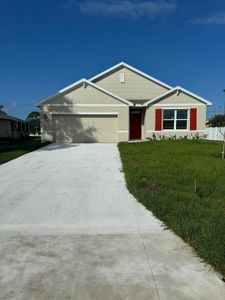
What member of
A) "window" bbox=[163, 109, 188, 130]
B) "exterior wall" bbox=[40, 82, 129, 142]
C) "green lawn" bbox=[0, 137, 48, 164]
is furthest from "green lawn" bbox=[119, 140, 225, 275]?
"window" bbox=[163, 109, 188, 130]

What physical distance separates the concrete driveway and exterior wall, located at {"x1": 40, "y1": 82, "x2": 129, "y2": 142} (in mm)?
14081

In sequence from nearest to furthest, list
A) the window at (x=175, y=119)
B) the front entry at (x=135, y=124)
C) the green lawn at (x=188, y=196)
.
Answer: the green lawn at (x=188, y=196)
the window at (x=175, y=119)
the front entry at (x=135, y=124)

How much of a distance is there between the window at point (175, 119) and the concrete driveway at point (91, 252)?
15.8m

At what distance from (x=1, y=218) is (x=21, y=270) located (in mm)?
2135

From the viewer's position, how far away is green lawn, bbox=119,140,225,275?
405 centimetres

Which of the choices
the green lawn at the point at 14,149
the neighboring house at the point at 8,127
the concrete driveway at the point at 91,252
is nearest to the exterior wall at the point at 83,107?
the green lawn at the point at 14,149

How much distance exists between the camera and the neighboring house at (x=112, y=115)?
2080cm

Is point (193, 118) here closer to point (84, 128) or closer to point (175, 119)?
point (175, 119)

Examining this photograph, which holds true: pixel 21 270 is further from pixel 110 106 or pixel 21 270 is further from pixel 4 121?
pixel 4 121

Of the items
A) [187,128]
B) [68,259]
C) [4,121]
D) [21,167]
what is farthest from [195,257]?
[4,121]

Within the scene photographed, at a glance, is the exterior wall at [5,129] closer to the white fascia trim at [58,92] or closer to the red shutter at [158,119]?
the white fascia trim at [58,92]

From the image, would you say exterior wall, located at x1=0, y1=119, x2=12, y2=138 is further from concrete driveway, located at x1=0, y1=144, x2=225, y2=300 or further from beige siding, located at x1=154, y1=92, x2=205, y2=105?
concrete driveway, located at x1=0, y1=144, x2=225, y2=300

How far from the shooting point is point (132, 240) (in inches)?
167

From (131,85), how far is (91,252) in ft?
70.6
